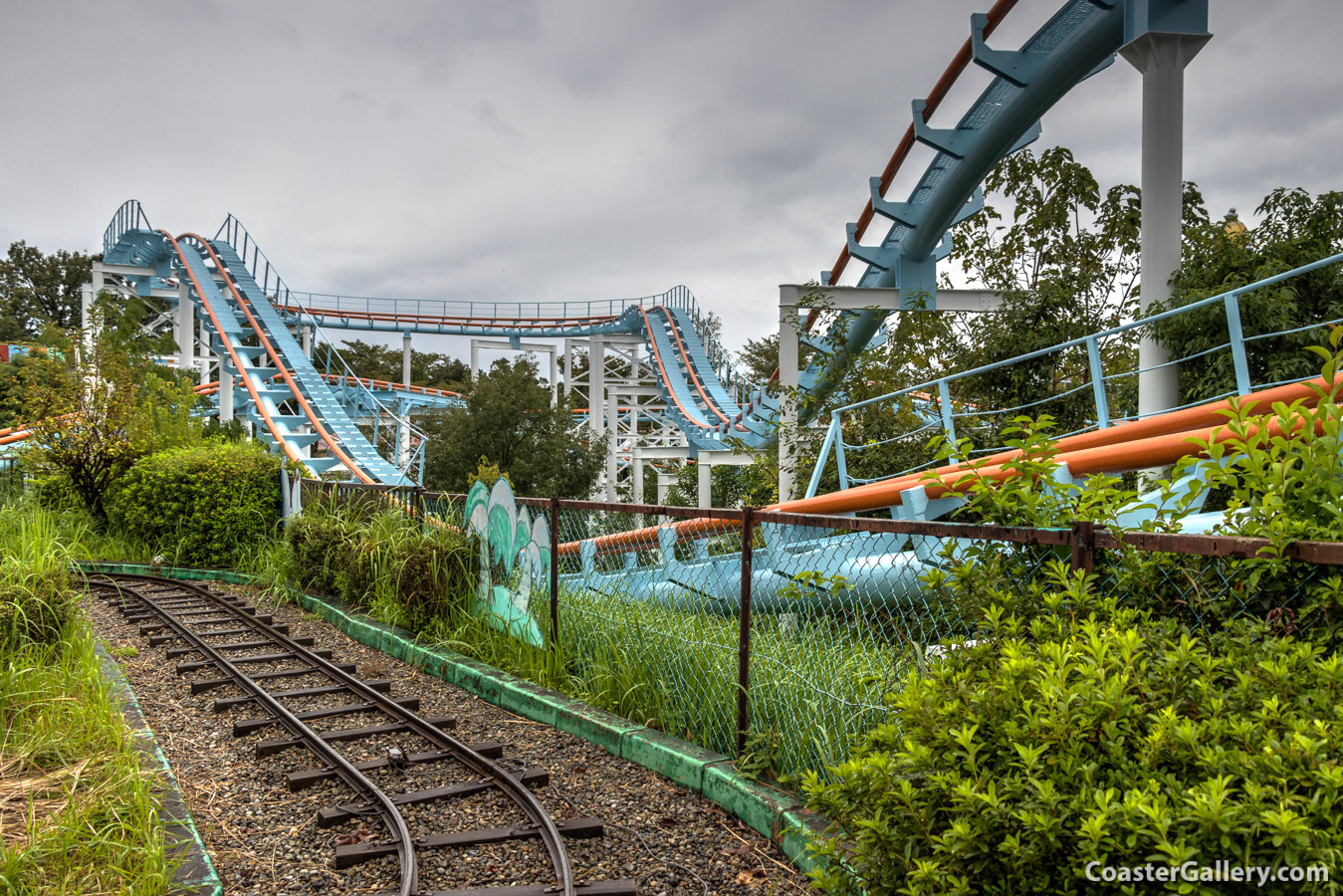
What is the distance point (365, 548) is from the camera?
28.4 ft

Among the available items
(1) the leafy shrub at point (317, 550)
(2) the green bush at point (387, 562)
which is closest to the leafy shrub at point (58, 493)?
(1) the leafy shrub at point (317, 550)

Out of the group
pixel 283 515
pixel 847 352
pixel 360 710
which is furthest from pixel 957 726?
pixel 283 515

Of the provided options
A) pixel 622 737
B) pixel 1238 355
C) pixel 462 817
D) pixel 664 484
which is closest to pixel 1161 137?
pixel 1238 355

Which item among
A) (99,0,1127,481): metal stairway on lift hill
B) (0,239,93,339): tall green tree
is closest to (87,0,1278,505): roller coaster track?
(99,0,1127,481): metal stairway on lift hill

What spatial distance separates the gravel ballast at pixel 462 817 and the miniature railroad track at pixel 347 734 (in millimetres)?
55

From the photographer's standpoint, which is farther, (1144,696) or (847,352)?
(847,352)

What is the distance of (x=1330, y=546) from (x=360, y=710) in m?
5.57

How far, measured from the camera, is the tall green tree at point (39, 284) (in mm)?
51062

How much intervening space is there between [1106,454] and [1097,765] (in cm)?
347

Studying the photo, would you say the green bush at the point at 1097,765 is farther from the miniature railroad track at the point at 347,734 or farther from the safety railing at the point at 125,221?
the safety railing at the point at 125,221

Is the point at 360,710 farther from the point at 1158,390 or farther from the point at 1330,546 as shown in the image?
the point at 1158,390

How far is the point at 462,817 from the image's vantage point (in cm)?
410

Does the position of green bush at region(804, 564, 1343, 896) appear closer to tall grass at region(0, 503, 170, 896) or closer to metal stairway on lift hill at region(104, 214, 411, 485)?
tall grass at region(0, 503, 170, 896)

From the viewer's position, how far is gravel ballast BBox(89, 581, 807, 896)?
3.48m
